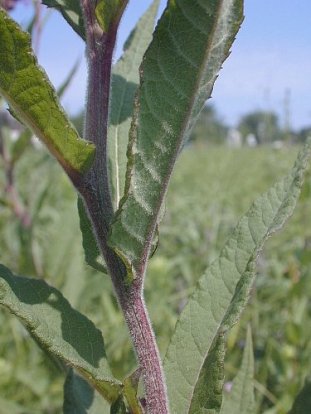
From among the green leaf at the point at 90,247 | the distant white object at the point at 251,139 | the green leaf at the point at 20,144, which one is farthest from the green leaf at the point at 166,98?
the distant white object at the point at 251,139

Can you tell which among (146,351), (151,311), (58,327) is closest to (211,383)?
(146,351)

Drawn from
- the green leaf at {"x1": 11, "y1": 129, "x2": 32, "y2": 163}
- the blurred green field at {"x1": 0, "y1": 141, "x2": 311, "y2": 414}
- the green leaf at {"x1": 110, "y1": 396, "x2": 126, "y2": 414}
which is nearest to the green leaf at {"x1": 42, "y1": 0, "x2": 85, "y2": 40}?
the green leaf at {"x1": 110, "y1": 396, "x2": 126, "y2": 414}

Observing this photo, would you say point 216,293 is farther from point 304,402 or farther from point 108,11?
point 108,11

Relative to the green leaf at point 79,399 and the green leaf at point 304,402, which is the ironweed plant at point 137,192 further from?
the green leaf at point 304,402

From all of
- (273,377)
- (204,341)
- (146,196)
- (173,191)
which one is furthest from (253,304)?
(173,191)

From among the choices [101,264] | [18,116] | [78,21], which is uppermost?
[78,21]

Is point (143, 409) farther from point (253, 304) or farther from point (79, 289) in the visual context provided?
point (253, 304)

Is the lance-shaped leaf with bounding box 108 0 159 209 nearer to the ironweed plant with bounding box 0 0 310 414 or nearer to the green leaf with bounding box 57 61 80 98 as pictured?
the ironweed plant with bounding box 0 0 310 414
